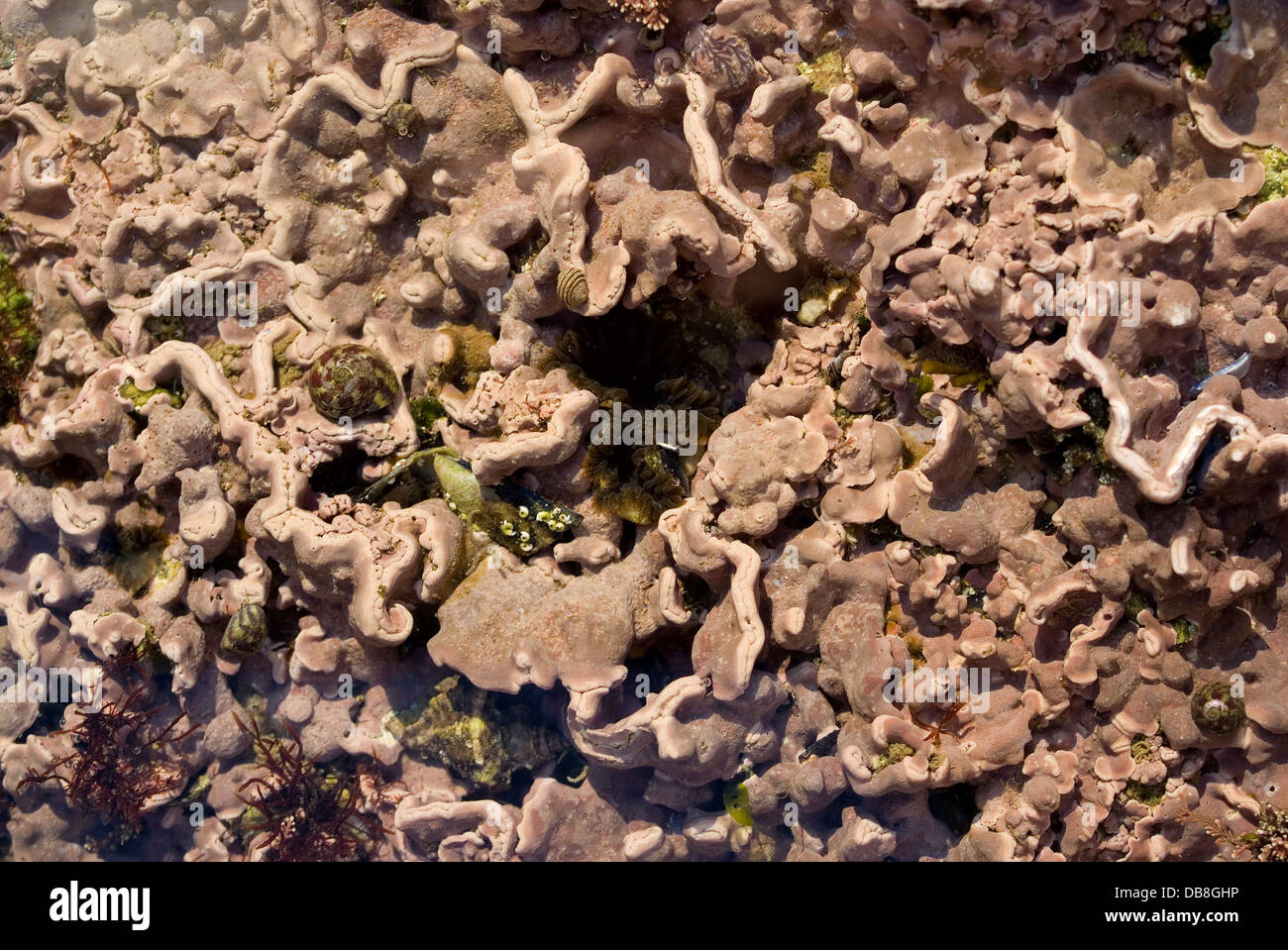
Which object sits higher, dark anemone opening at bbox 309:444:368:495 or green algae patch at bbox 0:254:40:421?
green algae patch at bbox 0:254:40:421

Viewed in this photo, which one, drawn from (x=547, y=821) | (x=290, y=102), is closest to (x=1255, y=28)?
(x=290, y=102)

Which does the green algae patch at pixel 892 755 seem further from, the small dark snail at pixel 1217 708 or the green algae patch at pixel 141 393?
the green algae patch at pixel 141 393

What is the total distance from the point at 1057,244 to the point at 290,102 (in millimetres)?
5037

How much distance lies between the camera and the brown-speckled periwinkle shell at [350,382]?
230 inches

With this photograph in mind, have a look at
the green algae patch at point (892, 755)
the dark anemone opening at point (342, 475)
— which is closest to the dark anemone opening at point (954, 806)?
the green algae patch at point (892, 755)

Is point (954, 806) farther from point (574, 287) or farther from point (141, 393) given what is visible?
point (141, 393)

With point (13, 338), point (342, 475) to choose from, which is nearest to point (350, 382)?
point (342, 475)

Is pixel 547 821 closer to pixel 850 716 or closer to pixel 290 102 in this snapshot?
pixel 850 716

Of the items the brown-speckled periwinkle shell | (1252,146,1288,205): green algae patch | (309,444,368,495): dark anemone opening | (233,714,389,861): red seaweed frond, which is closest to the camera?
(1252,146,1288,205): green algae patch

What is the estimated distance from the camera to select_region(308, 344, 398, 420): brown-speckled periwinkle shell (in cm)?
584

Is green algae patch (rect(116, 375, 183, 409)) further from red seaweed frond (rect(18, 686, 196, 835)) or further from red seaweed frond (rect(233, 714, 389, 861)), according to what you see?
red seaweed frond (rect(233, 714, 389, 861))

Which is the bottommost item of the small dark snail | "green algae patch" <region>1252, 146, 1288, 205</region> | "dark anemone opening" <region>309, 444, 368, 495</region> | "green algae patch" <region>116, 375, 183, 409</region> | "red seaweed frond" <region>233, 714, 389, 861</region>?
"red seaweed frond" <region>233, 714, 389, 861</region>

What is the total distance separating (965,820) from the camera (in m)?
5.88

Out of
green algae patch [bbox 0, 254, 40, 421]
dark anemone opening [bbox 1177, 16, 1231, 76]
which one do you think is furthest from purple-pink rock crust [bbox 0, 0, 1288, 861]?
green algae patch [bbox 0, 254, 40, 421]
